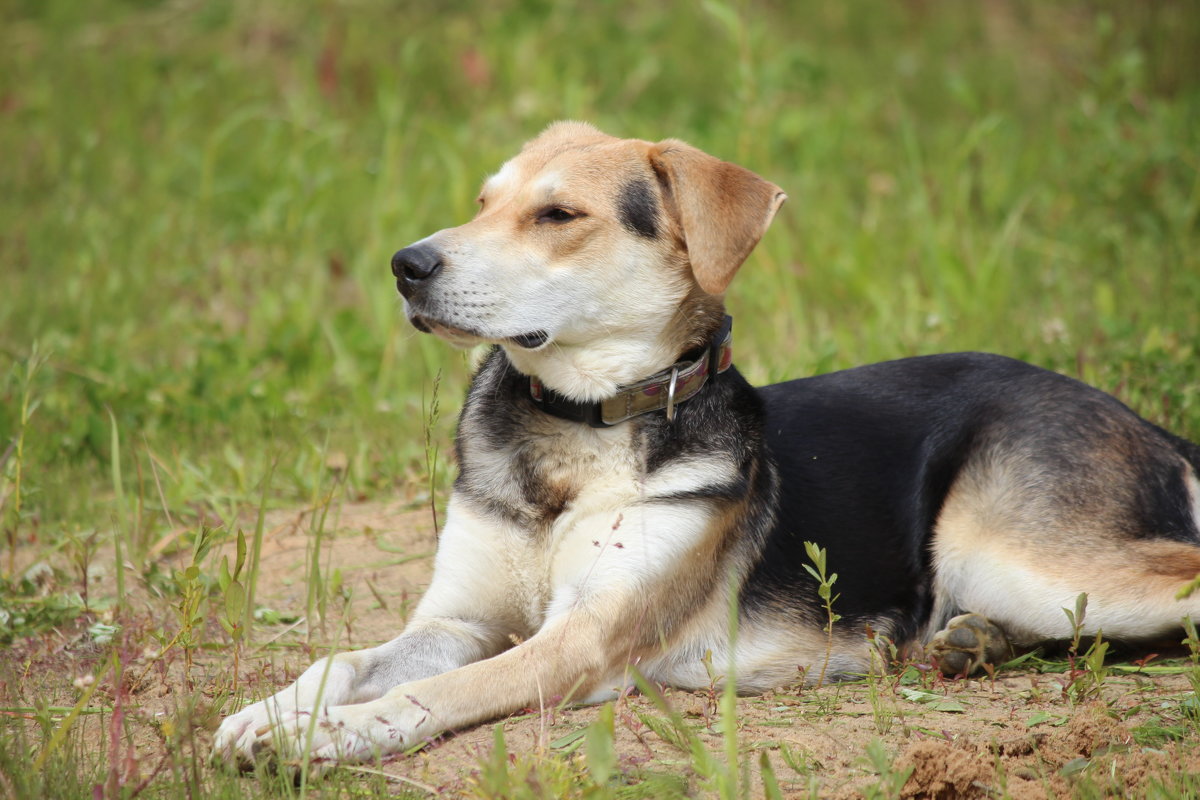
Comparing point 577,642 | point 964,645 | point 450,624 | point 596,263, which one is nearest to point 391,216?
point 596,263

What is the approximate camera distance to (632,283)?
362cm

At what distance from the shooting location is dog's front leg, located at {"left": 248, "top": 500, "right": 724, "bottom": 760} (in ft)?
9.57

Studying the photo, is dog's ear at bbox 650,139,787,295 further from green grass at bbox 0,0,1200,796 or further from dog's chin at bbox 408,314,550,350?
green grass at bbox 0,0,1200,796

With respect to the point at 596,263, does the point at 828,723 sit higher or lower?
lower

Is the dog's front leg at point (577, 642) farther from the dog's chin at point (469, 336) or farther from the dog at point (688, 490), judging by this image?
the dog's chin at point (469, 336)

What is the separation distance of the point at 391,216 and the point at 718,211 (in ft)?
13.9

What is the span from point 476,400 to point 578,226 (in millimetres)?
666

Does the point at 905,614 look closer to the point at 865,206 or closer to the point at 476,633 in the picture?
the point at 476,633

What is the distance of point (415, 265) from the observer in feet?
11.1

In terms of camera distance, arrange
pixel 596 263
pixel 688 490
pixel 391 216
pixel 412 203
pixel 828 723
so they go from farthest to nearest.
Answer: pixel 412 203 < pixel 391 216 < pixel 596 263 < pixel 688 490 < pixel 828 723

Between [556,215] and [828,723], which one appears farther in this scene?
[556,215]

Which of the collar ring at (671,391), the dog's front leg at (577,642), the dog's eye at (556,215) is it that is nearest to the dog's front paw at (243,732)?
the dog's front leg at (577,642)

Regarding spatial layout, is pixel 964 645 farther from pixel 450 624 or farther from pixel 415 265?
pixel 415 265

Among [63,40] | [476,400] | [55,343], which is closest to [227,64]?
[63,40]
